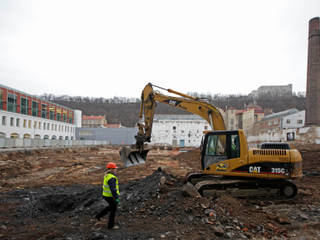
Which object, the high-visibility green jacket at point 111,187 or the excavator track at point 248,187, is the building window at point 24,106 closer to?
the high-visibility green jacket at point 111,187

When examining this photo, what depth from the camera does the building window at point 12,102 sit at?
37906 millimetres

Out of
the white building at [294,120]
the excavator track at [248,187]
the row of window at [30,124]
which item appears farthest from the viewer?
the white building at [294,120]

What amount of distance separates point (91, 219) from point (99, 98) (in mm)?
147960

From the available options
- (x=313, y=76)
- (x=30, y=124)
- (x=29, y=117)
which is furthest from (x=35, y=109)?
(x=313, y=76)

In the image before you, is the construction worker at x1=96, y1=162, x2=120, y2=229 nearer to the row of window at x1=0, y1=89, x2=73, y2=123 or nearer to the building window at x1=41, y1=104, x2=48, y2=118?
the row of window at x1=0, y1=89, x2=73, y2=123

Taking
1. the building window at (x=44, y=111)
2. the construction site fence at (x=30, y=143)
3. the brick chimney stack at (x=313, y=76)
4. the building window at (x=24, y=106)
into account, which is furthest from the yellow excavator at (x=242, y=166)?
the building window at (x=44, y=111)

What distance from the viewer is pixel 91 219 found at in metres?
6.48

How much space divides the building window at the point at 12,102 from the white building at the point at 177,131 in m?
29.7

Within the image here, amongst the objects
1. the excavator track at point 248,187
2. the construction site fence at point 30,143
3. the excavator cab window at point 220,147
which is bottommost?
the construction site fence at point 30,143

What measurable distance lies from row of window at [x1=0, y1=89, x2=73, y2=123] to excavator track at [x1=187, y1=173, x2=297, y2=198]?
129 ft

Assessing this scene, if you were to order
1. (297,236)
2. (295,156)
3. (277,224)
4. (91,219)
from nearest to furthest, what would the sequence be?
1. (297,236)
2. (277,224)
3. (91,219)
4. (295,156)

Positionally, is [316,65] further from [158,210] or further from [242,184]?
[158,210]

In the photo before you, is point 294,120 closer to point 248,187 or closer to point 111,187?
point 248,187

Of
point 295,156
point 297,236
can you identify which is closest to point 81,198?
point 297,236
